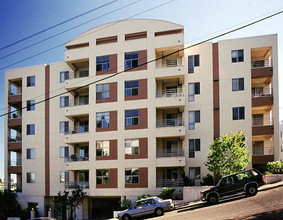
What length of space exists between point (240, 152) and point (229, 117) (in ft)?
20.7

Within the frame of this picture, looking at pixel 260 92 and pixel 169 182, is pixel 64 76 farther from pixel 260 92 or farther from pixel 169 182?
pixel 260 92

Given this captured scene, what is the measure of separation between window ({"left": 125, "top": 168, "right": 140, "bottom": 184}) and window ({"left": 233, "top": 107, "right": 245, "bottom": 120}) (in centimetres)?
1210

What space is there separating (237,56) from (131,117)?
1353 cm

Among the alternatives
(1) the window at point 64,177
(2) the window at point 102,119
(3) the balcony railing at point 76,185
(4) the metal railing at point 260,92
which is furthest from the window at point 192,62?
(1) the window at point 64,177

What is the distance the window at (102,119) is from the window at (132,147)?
10.4 feet

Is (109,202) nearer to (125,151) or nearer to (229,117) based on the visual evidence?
(125,151)

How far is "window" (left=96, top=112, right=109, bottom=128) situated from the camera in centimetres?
2880

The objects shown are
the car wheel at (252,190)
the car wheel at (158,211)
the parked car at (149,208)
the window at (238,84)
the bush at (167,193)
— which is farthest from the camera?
the window at (238,84)

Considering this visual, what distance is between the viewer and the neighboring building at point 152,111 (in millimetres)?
27203

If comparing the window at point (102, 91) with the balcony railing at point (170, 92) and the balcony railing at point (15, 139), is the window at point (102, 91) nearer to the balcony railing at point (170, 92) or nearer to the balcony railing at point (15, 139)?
the balcony railing at point (170, 92)

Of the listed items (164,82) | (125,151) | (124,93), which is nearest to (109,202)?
(125,151)

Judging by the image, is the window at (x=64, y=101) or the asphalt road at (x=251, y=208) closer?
the asphalt road at (x=251, y=208)

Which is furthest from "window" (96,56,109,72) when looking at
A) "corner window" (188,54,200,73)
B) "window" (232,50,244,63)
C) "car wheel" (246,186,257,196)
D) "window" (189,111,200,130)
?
"car wheel" (246,186,257,196)

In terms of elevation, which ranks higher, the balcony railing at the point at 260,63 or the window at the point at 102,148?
the balcony railing at the point at 260,63
